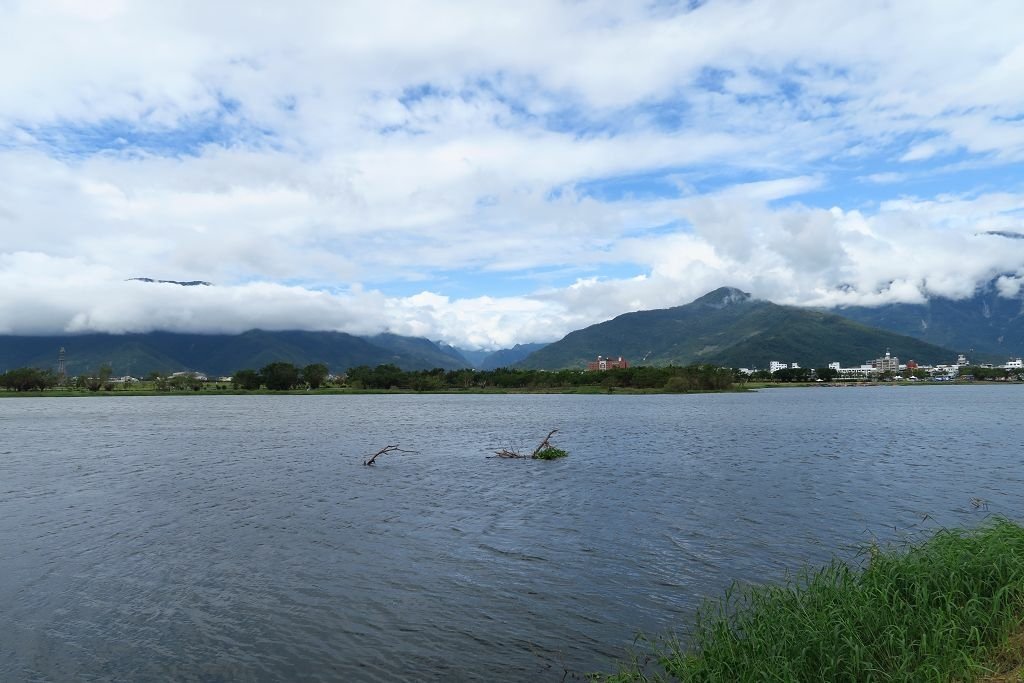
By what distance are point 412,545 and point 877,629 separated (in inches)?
752

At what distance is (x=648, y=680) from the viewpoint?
48.0 ft

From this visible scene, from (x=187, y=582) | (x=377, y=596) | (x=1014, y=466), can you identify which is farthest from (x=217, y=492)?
(x=1014, y=466)

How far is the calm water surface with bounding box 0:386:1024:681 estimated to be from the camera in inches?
686

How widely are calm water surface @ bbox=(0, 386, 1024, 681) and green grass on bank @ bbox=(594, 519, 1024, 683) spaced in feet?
9.12

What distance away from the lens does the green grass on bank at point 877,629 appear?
12625 millimetres

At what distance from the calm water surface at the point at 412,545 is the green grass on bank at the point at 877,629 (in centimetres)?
278

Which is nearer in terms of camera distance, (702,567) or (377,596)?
(377,596)

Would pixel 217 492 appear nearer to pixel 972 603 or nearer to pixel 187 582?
pixel 187 582

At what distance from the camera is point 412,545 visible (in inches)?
1113

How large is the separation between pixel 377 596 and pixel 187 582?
7.49 metres

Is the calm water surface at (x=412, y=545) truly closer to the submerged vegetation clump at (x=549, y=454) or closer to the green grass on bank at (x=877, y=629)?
the submerged vegetation clump at (x=549, y=454)

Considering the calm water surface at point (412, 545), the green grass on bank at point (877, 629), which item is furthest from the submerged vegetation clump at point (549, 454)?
the green grass on bank at point (877, 629)

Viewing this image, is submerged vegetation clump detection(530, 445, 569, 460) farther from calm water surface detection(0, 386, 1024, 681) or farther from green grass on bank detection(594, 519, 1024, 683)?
green grass on bank detection(594, 519, 1024, 683)

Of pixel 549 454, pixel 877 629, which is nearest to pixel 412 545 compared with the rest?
pixel 877 629
